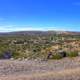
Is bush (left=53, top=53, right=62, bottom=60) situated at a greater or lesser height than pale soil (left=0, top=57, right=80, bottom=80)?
greater

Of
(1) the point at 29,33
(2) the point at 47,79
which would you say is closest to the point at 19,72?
(2) the point at 47,79

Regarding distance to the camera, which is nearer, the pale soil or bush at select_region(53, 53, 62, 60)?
the pale soil

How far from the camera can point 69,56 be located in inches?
1101

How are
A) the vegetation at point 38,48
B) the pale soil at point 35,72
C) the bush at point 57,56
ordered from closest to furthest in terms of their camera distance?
the pale soil at point 35,72 < the bush at point 57,56 < the vegetation at point 38,48

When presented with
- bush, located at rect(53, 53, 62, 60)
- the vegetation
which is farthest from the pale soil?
the vegetation

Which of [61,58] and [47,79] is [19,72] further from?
[61,58]

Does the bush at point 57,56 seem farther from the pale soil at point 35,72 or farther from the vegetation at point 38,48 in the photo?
the pale soil at point 35,72

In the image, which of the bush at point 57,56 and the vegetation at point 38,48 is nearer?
the bush at point 57,56

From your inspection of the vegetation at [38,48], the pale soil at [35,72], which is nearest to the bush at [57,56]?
the vegetation at [38,48]

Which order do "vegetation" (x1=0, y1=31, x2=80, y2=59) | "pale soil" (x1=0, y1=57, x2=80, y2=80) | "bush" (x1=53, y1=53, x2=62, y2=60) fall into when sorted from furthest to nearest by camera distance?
"vegetation" (x1=0, y1=31, x2=80, y2=59)
"bush" (x1=53, y1=53, x2=62, y2=60)
"pale soil" (x1=0, y1=57, x2=80, y2=80)

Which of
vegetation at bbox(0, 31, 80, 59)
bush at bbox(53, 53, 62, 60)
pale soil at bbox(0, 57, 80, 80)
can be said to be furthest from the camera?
vegetation at bbox(0, 31, 80, 59)

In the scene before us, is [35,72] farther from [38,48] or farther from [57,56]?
Result: [38,48]

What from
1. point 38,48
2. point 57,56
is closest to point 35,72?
point 57,56

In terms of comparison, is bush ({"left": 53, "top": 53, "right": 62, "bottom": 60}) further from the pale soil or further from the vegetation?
the pale soil
